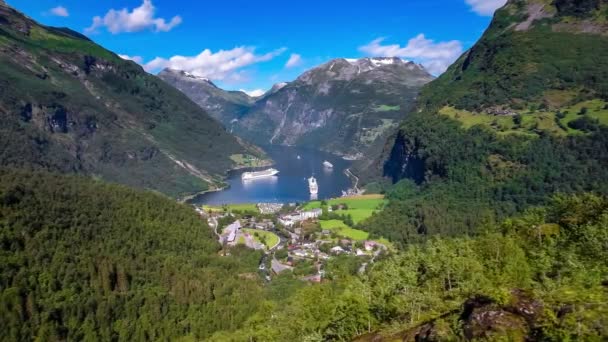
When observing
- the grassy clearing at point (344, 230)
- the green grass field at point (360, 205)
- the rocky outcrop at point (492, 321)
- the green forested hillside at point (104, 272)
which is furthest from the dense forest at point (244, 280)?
the green grass field at point (360, 205)

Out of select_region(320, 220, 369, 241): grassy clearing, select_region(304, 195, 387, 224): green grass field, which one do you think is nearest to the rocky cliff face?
select_region(304, 195, 387, 224): green grass field

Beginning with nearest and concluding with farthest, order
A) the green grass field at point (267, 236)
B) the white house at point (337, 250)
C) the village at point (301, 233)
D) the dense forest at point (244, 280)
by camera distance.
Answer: the dense forest at point (244, 280) → the village at point (301, 233) → the white house at point (337, 250) → the green grass field at point (267, 236)

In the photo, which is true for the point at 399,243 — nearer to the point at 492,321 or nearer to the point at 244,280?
the point at 244,280

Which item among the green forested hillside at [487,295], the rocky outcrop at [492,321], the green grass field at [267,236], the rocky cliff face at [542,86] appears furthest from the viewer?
the rocky cliff face at [542,86]

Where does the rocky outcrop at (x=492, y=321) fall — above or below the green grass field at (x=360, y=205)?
above

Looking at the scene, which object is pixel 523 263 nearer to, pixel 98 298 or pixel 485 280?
pixel 485 280

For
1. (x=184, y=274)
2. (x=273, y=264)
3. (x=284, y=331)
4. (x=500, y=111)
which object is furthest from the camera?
(x=500, y=111)

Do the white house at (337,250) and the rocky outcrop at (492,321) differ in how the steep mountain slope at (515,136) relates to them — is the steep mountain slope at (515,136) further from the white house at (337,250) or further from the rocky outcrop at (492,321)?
the rocky outcrop at (492,321)

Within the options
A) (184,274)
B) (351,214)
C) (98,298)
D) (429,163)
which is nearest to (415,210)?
(351,214)
